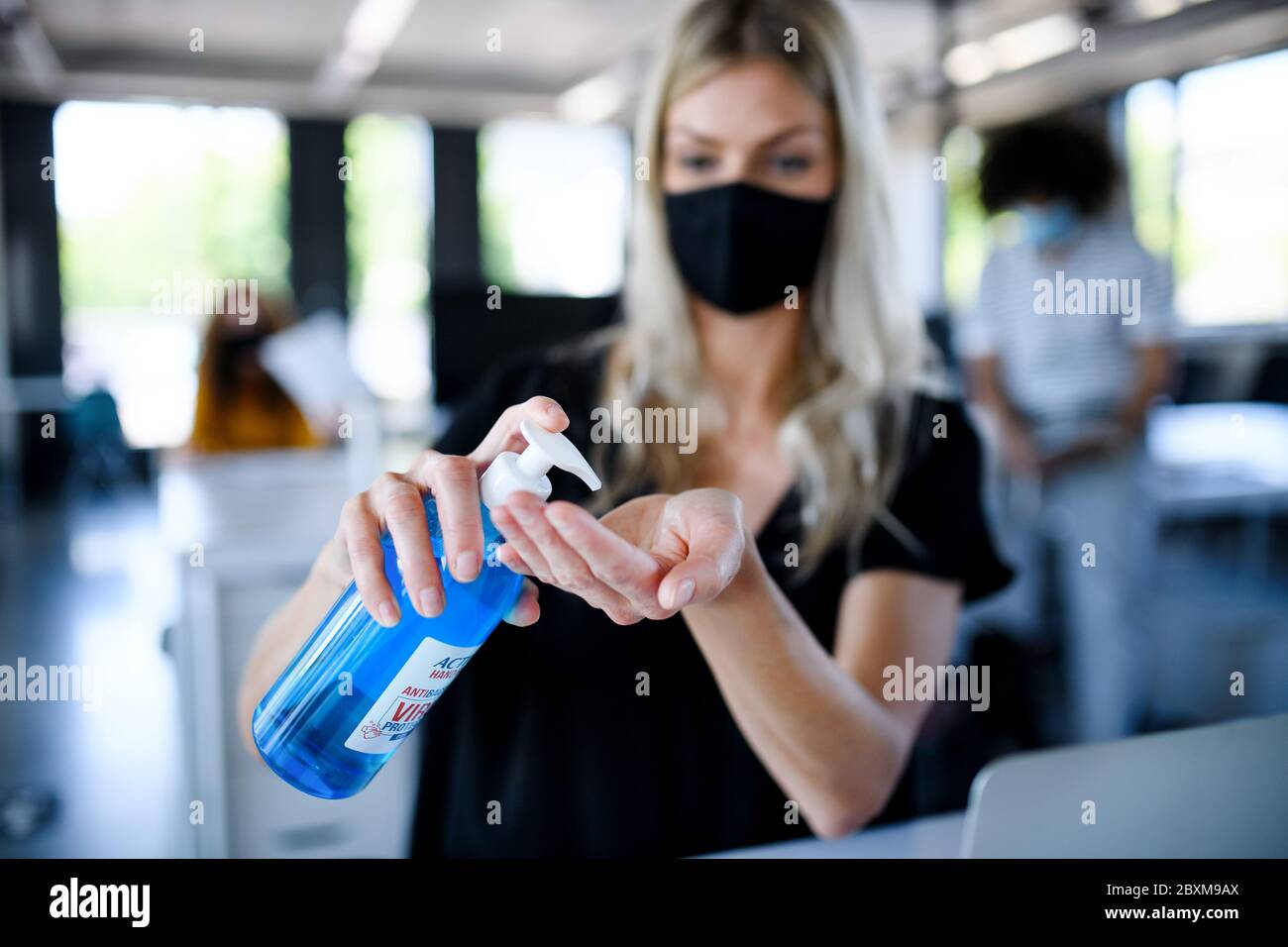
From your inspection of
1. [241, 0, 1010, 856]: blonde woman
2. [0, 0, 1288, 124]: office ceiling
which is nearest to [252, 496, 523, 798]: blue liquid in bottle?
[241, 0, 1010, 856]: blonde woman

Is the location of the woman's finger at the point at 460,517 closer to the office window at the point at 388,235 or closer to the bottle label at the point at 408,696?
the bottle label at the point at 408,696

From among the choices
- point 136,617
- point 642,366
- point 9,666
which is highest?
point 642,366

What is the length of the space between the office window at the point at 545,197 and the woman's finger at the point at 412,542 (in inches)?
191

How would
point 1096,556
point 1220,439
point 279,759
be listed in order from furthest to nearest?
point 1220,439, point 1096,556, point 279,759

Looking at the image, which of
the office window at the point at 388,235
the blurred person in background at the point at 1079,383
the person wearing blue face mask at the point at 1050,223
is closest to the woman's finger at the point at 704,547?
the blurred person in background at the point at 1079,383

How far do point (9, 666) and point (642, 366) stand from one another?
0.58 m

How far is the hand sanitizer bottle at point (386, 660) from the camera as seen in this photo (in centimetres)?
52

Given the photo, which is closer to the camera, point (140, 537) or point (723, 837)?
point (723, 837)

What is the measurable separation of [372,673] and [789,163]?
566mm

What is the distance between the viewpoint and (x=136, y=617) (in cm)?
285

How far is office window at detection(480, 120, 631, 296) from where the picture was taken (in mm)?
6059
